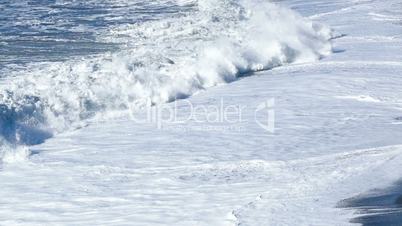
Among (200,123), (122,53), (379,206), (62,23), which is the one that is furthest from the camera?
(62,23)

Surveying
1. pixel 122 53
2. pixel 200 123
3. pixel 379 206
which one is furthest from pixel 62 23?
pixel 379 206

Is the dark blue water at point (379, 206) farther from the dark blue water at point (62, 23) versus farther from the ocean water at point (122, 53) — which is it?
the dark blue water at point (62, 23)

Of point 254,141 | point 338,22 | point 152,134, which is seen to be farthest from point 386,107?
point 338,22

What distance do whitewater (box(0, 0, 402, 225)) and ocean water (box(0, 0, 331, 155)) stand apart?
4 cm

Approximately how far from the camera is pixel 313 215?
7.38 meters

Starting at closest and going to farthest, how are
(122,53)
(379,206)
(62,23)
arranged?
(379,206), (122,53), (62,23)

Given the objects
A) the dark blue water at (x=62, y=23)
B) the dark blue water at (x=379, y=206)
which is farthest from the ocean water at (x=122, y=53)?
the dark blue water at (x=379, y=206)

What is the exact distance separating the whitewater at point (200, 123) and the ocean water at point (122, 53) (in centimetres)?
4

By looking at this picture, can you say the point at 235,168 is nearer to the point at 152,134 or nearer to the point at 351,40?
the point at 152,134

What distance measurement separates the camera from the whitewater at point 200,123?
7.86 meters

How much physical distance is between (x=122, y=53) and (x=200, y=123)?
5.91 metres

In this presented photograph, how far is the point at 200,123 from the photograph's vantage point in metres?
11.2

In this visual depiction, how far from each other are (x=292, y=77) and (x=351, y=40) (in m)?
4.35

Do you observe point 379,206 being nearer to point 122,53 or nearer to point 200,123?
point 200,123
